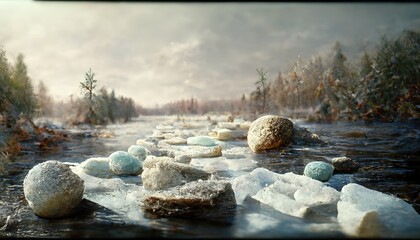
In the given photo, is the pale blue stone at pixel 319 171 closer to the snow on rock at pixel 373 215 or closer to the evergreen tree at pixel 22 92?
the snow on rock at pixel 373 215

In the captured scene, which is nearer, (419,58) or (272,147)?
(419,58)

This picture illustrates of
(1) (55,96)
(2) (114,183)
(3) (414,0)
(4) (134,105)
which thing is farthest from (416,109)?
(1) (55,96)

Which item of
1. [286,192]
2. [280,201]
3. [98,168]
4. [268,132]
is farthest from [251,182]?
[98,168]

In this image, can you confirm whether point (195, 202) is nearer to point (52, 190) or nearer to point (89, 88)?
point (52, 190)

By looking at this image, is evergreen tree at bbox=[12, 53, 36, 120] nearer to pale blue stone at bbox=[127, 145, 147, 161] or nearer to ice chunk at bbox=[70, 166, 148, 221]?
ice chunk at bbox=[70, 166, 148, 221]

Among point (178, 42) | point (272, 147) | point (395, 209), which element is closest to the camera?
point (395, 209)

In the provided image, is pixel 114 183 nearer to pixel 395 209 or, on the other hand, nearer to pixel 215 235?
pixel 215 235

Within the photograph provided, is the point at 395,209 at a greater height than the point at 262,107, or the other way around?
the point at 262,107
